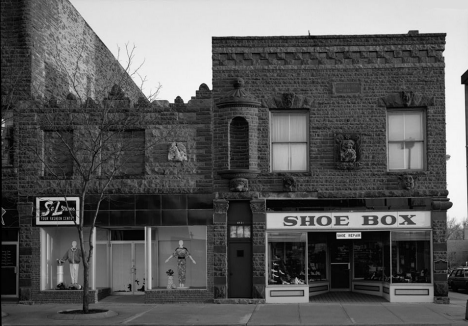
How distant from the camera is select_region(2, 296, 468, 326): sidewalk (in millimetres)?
17203

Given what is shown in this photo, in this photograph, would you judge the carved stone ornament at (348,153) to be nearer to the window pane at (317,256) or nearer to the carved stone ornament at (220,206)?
the window pane at (317,256)

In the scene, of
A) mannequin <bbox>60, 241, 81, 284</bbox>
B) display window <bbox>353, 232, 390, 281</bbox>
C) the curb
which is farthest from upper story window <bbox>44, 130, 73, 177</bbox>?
display window <bbox>353, 232, 390, 281</bbox>

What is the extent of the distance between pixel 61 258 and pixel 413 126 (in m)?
12.9

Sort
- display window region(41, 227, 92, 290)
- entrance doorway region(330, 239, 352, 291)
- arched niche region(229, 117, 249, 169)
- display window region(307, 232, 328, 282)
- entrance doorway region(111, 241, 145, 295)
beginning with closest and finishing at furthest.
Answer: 1. arched niche region(229, 117, 249, 169)
2. display window region(41, 227, 92, 290)
3. entrance doorway region(111, 241, 145, 295)
4. display window region(307, 232, 328, 282)
5. entrance doorway region(330, 239, 352, 291)

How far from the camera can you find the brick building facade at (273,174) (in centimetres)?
2147

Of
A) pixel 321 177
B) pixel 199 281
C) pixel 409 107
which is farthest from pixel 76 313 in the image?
pixel 409 107

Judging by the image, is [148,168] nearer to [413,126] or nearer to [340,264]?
[340,264]

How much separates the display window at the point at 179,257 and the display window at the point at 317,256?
4037 millimetres

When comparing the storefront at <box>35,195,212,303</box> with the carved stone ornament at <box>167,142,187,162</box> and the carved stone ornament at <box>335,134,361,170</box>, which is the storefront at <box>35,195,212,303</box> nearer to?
the carved stone ornament at <box>167,142,187,162</box>

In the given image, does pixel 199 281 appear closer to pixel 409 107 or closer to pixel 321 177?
pixel 321 177

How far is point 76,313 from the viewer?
18594 mm

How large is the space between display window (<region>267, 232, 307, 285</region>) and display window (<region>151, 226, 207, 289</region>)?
2273 millimetres

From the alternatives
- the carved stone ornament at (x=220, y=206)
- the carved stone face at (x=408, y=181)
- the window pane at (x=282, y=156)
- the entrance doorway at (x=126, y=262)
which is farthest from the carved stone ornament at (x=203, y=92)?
the carved stone face at (x=408, y=181)

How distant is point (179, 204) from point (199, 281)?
2.72 m
